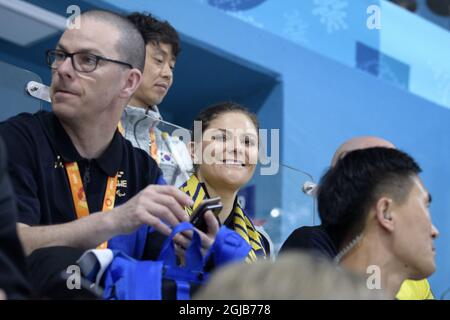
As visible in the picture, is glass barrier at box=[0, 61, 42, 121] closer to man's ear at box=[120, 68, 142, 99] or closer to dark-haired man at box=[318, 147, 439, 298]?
man's ear at box=[120, 68, 142, 99]

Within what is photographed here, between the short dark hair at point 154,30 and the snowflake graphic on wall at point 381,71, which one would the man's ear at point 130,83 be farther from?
the snowflake graphic on wall at point 381,71

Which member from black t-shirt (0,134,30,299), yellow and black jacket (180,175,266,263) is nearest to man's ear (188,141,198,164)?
yellow and black jacket (180,175,266,263)

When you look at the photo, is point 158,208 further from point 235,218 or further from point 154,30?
point 154,30

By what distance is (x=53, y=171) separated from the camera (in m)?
1.76

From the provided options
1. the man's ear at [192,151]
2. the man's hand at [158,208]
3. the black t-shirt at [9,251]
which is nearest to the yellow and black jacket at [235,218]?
the man's ear at [192,151]

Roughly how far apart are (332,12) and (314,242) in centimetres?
238

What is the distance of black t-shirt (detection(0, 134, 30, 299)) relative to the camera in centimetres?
105

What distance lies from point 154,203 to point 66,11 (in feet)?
7.03

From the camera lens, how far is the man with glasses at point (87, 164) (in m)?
1.50

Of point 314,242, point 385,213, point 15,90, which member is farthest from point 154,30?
point 385,213

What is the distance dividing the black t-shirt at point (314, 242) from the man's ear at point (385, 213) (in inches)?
5.3

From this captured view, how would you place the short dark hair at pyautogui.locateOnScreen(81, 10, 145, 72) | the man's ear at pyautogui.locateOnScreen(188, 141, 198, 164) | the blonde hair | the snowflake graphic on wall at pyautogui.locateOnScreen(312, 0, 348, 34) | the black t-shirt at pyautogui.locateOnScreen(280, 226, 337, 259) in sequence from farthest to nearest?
the snowflake graphic on wall at pyautogui.locateOnScreen(312, 0, 348, 34) < the man's ear at pyautogui.locateOnScreen(188, 141, 198, 164) < the short dark hair at pyautogui.locateOnScreen(81, 10, 145, 72) < the black t-shirt at pyautogui.locateOnScreen(280, 226, 337, 259) < the blonde hair

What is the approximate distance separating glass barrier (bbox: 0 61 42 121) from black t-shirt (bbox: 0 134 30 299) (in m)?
1.16
